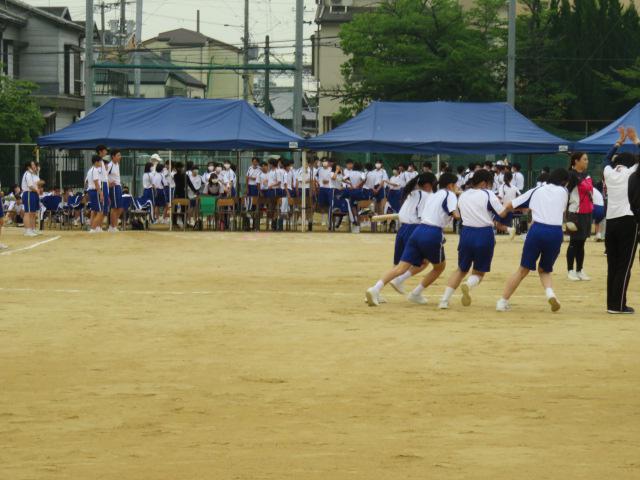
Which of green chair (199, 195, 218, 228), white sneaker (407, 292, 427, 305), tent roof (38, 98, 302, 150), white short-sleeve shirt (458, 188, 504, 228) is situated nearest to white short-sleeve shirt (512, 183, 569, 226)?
white short-sleeve shirt (458, 188, 504, 228)

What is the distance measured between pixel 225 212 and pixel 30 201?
575cm

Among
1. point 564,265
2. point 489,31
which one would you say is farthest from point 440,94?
point 564,265

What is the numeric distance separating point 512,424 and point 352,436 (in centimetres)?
109

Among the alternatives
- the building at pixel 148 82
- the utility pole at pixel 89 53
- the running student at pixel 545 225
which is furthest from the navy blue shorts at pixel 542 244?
the building at pixel 148 82

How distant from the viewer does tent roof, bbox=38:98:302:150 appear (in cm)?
3312

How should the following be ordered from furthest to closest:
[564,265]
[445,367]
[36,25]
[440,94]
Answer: [36,25] → [440,94] → [564,265] → [445,367]

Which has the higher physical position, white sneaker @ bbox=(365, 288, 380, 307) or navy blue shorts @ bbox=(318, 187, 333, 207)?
navy blue shorts @ bbox=(318, 187, 333, 207)

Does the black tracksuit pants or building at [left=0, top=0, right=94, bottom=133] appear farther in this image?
building at [left=0, top=0, right=94, bottom=133]

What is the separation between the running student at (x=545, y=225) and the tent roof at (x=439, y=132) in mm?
18155

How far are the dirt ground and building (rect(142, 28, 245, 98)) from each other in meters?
75.4

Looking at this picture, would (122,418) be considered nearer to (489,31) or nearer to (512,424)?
(512,424)

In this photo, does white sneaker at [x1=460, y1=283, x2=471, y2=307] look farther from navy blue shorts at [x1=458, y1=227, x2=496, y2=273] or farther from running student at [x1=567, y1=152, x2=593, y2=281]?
running student at [x1=567, y1=152, x2=593, y2=281]

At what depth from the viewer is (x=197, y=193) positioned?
1401 inches

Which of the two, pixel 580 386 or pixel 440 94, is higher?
pixel 440 94
